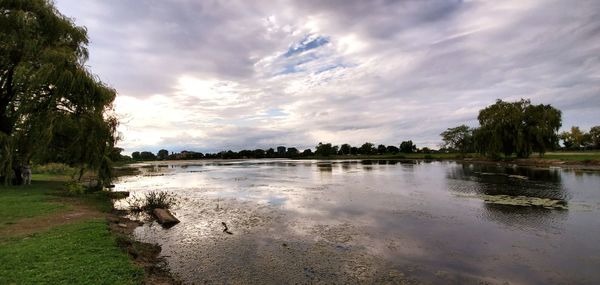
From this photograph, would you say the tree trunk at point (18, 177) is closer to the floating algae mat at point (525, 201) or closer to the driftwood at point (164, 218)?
the driftwood at point (164, 218)

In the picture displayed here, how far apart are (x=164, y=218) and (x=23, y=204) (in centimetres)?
636

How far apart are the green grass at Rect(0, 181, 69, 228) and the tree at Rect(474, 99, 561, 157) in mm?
66440

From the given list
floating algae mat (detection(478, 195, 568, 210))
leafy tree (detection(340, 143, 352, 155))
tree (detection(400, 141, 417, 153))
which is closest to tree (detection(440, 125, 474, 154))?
tree (detection(400, 141, 417, 153))

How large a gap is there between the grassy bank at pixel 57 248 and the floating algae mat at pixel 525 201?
20.7 meters

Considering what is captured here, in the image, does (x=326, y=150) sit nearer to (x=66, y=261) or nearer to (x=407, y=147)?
(x=407, y=147)

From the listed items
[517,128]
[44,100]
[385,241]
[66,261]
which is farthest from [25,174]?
[517,128]

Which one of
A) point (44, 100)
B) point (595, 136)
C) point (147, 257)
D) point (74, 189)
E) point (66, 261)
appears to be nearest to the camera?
point (66, 261)

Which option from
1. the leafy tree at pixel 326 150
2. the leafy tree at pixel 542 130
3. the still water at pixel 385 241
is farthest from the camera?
the leafy tree at pixel 326 150

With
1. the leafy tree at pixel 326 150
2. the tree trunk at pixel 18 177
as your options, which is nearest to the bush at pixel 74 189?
the tree trunk at pixel 18 177

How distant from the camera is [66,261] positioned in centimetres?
817

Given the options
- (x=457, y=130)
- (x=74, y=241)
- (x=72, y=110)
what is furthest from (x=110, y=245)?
(x=457, y=130)

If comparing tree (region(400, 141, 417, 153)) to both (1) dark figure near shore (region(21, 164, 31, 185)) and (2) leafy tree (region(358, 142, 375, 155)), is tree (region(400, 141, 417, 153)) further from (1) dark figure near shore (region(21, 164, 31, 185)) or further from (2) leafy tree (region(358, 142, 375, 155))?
(1) dark figure near shore (region(21, 164, 31, 185))

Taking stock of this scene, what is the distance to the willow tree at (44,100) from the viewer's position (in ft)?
64.4

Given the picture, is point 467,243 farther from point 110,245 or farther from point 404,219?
point 110,245
